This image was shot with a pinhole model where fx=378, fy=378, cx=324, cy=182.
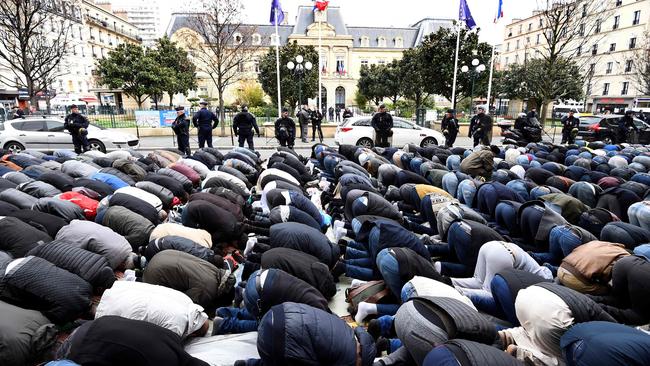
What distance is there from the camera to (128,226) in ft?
14.5

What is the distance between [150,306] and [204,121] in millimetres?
10331

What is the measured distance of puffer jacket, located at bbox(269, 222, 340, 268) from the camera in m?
3.94

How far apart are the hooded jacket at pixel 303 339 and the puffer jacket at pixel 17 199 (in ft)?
13.8

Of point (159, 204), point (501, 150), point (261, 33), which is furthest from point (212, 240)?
point (261, 33)

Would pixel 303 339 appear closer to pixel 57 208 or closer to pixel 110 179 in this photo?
pixel 57 208

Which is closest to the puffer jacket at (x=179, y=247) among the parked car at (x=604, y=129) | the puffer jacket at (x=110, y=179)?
the puffer jacket at (x=110, y=179)

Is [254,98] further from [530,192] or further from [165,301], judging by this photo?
[165,301]

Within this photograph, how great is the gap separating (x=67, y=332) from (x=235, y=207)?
251cm

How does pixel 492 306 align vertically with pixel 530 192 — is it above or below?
below

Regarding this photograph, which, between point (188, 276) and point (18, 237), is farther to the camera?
point (18, 237)

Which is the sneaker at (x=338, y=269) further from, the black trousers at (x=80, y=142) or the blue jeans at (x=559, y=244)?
the black trousers at (x=80, y=142)

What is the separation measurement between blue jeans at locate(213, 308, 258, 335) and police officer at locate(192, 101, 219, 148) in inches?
389

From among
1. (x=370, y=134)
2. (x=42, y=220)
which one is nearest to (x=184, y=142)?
(x=370, y=134)

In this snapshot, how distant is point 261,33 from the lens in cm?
4944
